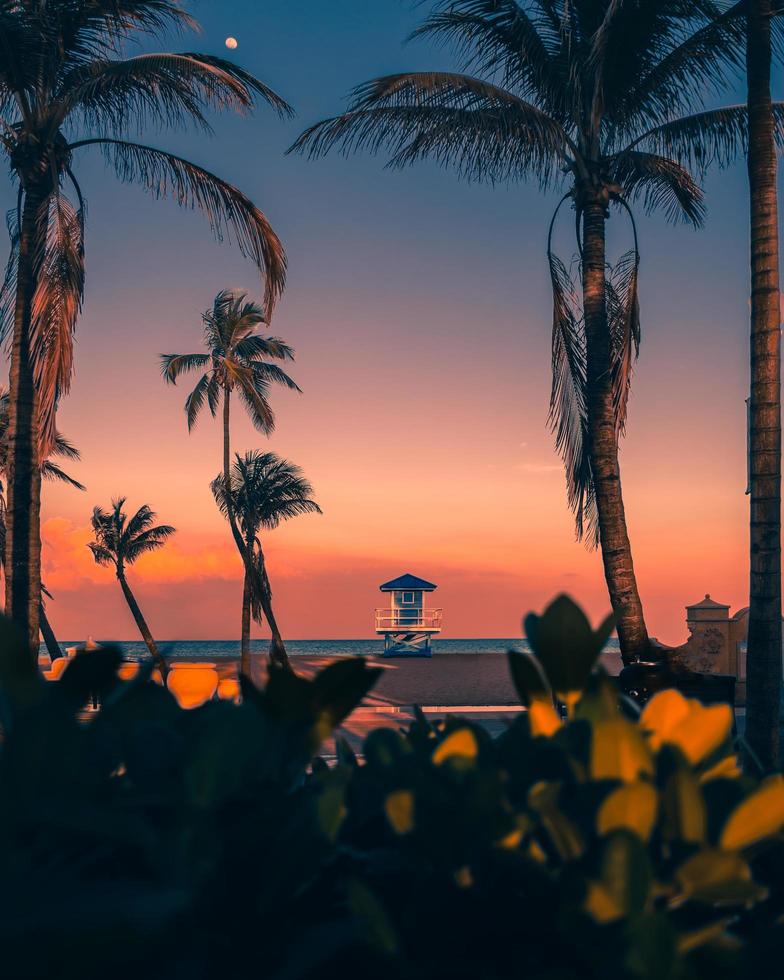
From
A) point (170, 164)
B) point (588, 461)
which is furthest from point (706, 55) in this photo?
point (170, 164)

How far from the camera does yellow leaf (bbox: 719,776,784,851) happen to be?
27.0 inches

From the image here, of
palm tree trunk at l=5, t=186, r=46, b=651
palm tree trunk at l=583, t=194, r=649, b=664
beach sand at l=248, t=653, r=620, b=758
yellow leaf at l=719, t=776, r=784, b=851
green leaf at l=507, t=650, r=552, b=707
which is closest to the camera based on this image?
yellow leaf at l=719, t=776, r=784, b=851

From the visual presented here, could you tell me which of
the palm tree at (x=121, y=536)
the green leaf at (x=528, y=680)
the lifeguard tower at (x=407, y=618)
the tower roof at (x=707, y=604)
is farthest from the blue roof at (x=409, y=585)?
the green leaf at (x=528, y=680)

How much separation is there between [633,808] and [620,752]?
0.08 meters

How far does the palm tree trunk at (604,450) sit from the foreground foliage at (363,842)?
31.9 ft

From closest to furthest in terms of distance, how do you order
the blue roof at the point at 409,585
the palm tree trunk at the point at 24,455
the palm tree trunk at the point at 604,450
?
the palm tree trunk at the point at 24,455 < the palm tree trunk at the point at 604,450 < the blue roof at the point at 409,585

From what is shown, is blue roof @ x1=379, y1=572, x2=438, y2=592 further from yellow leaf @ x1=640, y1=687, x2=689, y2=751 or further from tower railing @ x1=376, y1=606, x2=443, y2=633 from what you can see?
yellow leaf @ x1=640, y1=687, x2=689, y2=751

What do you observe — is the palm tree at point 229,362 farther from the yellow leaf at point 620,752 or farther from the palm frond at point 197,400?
the yellow leaf at point 620,752

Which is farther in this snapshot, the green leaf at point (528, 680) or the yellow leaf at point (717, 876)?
the green leaf at point (528, 680)

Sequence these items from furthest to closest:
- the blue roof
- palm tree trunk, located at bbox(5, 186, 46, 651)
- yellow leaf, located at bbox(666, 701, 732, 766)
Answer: the blue roof
palm tree trunk, located at bbox(5, 186, 46, 651)
yellow leaf, located at bbox(666, 701, 732, 766)

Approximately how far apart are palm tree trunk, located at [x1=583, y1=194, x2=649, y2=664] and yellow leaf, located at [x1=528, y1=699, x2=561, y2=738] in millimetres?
9625

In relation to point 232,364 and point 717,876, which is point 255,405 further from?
point 717,876

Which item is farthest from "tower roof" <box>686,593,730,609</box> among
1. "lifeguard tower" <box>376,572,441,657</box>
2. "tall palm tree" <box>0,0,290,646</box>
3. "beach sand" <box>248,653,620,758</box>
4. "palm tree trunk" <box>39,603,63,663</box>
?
"lifeguard tower" <box>376,572,441,657</box>

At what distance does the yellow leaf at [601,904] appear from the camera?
1.95ft
